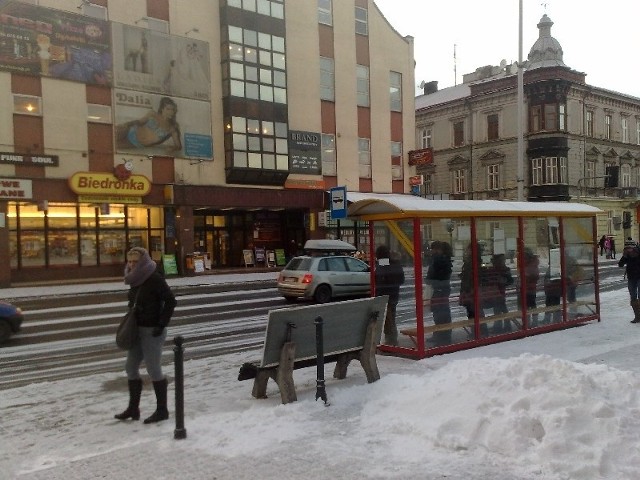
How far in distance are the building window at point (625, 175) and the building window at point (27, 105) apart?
45532 mm

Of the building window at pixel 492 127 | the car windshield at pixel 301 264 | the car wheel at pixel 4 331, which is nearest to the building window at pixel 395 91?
the building window at pixel 492 127

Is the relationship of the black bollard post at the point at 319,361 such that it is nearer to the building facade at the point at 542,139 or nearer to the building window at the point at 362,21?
the building window at the point at 362,21

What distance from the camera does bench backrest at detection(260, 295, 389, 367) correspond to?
21.2 ft

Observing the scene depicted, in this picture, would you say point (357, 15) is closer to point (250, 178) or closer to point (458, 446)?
point (250, 178)

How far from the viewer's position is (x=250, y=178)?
28344mm

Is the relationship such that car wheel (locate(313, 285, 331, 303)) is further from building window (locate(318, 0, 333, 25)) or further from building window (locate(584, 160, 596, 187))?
building window (locate(584, 160, 596, 187))

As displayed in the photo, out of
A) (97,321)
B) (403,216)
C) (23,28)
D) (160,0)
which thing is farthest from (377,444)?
(160,0)

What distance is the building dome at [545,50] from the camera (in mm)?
47250

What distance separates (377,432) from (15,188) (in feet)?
68.6

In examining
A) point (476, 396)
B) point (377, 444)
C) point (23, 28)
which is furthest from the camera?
point (23, 28)

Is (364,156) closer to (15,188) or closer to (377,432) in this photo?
(15,188)

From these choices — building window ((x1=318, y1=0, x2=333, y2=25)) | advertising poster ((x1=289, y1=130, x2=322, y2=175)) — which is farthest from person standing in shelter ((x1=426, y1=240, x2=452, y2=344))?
building window ((x1=318, y1=0, x2=333, y2=25))

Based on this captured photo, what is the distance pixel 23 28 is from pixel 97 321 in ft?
46.2

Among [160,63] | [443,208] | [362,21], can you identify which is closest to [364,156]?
[362,21]
